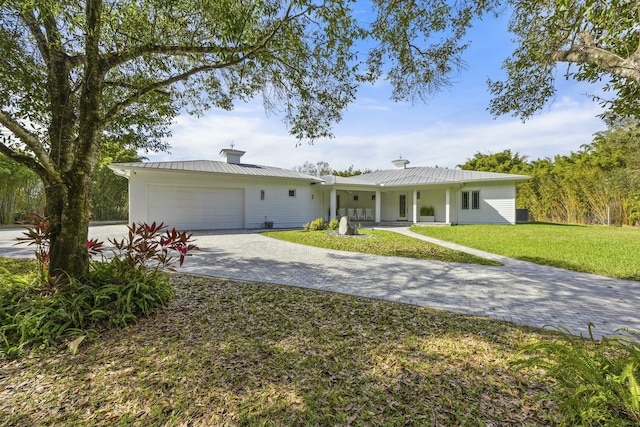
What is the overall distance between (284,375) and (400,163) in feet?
72.4

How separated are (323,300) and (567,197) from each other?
22817mm

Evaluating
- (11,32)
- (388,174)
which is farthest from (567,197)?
(11,32)

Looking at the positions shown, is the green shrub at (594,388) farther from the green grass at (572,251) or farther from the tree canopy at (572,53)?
the green grass at (572,251)

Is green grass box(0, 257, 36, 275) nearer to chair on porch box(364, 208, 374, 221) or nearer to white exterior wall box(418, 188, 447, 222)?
chair on porch box(364, 208, 374, 221)

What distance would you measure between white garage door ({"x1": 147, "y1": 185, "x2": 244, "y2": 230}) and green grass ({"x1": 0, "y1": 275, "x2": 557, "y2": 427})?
11.2 metres

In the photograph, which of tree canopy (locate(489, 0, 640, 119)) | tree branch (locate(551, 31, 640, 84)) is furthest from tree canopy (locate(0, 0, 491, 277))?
tree branch (locate(551, 31, 640, 84))

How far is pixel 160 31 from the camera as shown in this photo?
411 centimetres

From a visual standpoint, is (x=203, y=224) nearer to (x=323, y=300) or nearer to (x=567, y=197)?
(x=323, y=300)

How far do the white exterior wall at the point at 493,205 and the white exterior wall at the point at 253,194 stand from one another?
34.2ft

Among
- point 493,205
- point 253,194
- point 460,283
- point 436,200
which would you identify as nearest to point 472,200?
point 493,205

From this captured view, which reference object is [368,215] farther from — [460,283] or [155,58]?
[155,58]

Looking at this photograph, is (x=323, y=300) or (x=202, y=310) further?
(x=323, y=300)

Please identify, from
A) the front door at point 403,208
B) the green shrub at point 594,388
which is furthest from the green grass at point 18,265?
the front door at point 403,208

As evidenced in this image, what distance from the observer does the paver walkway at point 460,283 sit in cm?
383
